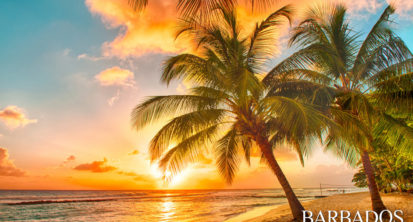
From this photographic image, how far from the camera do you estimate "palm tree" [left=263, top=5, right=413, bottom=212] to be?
20.3 feet

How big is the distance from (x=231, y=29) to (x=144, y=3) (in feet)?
16.3

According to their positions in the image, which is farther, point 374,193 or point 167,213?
point 167,213

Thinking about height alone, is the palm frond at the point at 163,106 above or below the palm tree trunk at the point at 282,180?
above

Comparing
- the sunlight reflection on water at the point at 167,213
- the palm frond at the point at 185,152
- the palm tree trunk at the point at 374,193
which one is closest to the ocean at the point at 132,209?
the sunlight reflection on water at the point at 167,213

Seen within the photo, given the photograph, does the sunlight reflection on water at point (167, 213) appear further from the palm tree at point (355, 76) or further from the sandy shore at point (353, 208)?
the palm tree at point (355, 76)

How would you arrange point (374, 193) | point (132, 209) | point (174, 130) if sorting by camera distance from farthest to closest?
1. point (132, 209)
2. point (374, 193)
3. point (174, 130)

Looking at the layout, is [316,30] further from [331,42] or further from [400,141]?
[400,141]

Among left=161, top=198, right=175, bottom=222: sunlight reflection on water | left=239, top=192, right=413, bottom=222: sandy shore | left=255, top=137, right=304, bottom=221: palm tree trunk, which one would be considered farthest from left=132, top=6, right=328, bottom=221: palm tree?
left=161, top=198, right=175, bottom=222: sunlight reflection on water

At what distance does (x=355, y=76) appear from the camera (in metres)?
7.91

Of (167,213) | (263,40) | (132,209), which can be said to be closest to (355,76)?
(263,40)

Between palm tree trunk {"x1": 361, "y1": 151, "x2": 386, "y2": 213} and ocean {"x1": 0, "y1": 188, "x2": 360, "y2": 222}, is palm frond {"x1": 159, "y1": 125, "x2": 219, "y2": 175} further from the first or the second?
ocean {"x1": 0, "y1": 188, "x2": 360, "y2": 222}

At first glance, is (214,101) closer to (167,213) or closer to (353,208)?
(353,208)

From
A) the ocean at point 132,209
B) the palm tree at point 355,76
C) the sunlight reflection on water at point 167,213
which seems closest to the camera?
the palm tree at point 355,76

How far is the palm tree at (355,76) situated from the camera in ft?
20.3
